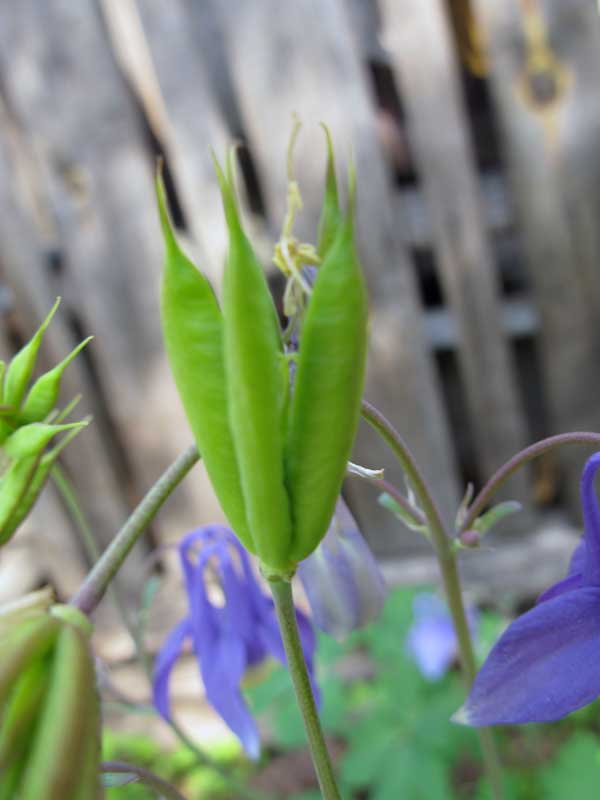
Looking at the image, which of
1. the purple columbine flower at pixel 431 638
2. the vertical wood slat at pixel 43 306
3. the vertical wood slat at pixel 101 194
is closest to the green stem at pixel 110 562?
the purple columbine flower at pixel 431 638

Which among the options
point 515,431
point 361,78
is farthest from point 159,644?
point 361,78

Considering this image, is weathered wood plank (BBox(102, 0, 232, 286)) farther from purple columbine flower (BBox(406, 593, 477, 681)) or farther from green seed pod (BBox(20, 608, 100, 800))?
green seed pod (BBox(20, 608, 100, 800))

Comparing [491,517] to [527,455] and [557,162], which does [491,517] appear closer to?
[527,455]

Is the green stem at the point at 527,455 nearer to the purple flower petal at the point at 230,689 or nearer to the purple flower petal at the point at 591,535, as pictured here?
the purple flower petal at the point at 591,535

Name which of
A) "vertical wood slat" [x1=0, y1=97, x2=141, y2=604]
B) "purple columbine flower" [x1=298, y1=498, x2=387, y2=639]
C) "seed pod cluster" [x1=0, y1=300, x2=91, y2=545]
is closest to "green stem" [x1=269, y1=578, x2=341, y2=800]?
"seed pod cluster" [x1=0, y1=300, x2=91, y2=545]

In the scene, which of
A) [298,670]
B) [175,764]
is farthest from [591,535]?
[175,764]

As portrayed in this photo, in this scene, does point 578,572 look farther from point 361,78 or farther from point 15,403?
point 361,78
